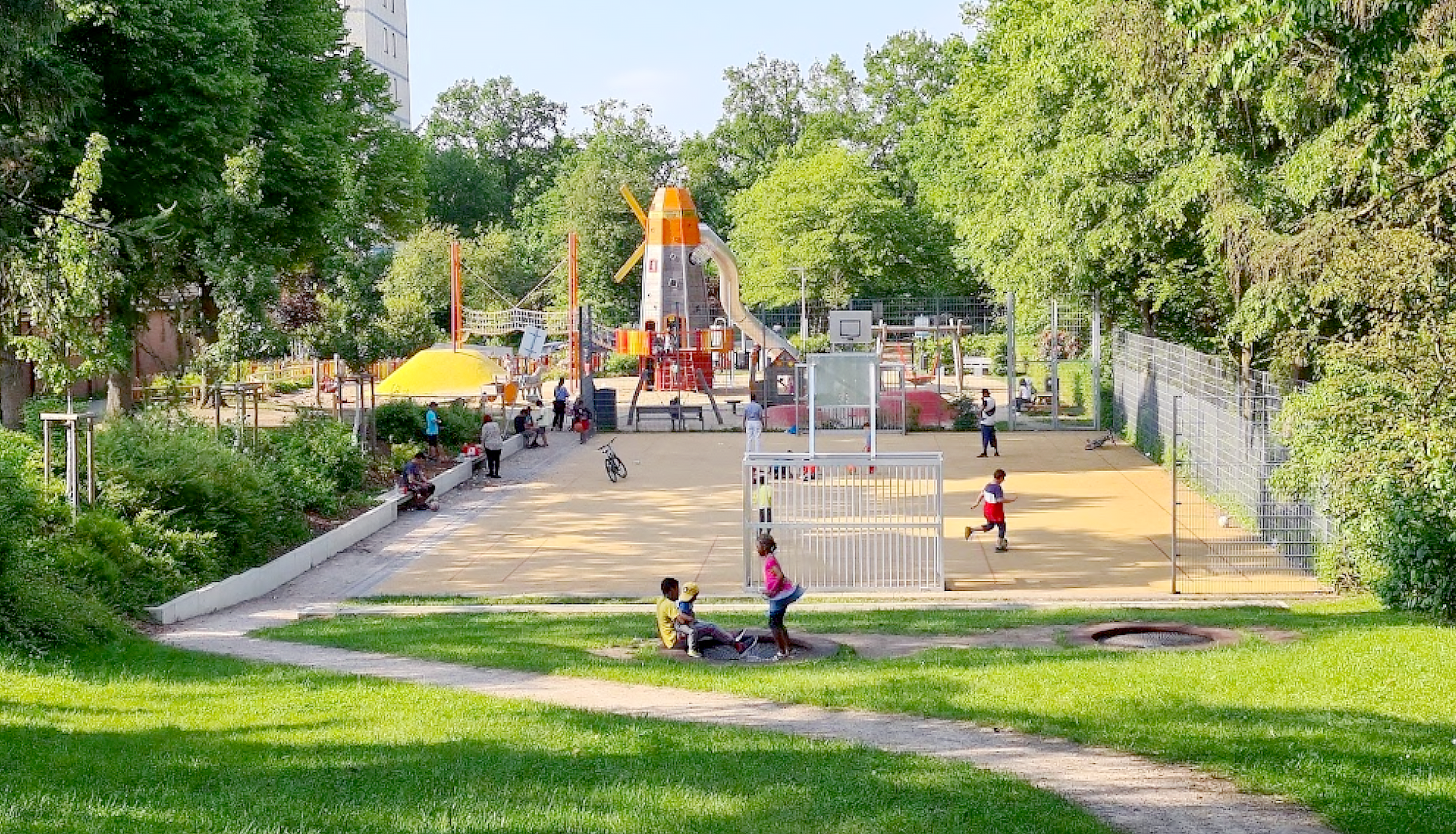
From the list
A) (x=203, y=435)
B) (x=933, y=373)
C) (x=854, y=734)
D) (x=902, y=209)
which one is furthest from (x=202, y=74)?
(x=902, y=209)

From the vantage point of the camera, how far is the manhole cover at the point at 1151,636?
1459cm

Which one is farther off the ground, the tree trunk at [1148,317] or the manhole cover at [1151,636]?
the tree trunk at [1148,317]

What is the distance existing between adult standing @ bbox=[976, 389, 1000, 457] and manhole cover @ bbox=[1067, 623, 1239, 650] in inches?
728

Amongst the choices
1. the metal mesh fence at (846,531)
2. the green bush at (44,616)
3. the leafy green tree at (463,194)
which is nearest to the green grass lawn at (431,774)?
the green bush at (44,616)

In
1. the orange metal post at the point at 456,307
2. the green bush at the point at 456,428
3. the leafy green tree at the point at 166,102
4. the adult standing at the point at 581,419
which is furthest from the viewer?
the orange metal post at the point at 456,307

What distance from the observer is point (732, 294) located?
49219mm

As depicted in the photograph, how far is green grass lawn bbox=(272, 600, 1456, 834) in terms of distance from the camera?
940 cm

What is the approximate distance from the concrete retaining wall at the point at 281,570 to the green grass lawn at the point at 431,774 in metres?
5.29

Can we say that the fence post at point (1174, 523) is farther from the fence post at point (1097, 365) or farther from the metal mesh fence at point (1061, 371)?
the fence post at point (1097, 365)

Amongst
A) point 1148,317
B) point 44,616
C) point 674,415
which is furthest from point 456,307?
point 44,616

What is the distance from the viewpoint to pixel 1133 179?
3119 centimetres

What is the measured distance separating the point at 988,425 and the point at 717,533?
456 inches

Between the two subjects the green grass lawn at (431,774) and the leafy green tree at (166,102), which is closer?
the green grass lawn at (431,774)

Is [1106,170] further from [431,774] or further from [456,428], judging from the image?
[431,774]
